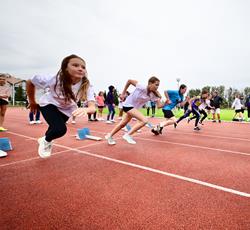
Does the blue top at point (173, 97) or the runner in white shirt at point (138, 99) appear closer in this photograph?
the runner in white shirt at point (138, 99)

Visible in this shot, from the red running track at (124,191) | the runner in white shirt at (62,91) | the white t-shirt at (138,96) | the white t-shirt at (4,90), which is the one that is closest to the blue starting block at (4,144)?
the red running track at (124,191)

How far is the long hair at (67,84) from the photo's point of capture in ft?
9.62

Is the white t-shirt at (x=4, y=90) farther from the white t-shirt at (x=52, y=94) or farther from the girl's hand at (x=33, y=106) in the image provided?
the white t-shirt at (x=52, y=94)

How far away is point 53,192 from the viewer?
2383 millimetres

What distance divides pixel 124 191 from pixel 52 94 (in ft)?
6.41

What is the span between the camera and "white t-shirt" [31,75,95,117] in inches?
117

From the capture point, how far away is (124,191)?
7.97 ft

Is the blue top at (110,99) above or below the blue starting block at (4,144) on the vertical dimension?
above

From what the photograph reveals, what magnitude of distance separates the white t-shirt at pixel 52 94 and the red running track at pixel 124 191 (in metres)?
1.09

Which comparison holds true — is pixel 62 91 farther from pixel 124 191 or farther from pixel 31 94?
pixel 124 191

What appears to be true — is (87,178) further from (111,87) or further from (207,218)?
(111,87)

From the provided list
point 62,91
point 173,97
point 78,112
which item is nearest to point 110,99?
point 173,97

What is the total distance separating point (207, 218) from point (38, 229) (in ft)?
5.34

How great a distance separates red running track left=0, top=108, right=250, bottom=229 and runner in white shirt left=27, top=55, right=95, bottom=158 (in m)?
0.81
